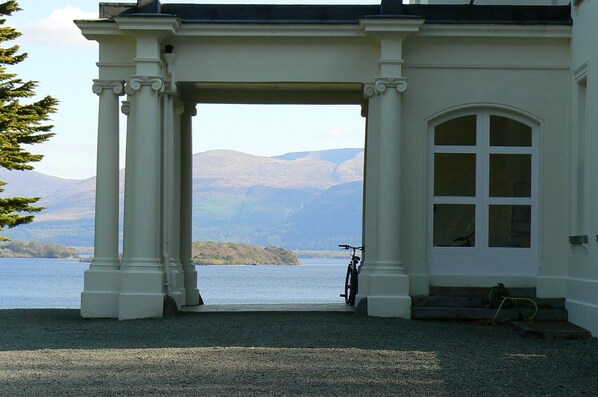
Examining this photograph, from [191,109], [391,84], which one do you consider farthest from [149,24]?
[391,84]

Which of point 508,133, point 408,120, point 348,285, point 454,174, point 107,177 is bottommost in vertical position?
point 348,285

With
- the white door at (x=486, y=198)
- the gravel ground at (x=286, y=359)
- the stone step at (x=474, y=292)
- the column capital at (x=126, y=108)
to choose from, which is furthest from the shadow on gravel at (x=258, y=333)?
the column capital at (x=126, y=108)

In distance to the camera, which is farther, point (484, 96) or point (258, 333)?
point (484, 96)

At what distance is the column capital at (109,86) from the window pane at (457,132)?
4.44 m

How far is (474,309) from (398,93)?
3.10 metres

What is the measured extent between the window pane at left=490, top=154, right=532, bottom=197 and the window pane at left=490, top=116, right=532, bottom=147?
7.1 inches

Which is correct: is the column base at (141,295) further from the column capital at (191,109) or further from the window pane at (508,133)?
the window pane at (508,133)

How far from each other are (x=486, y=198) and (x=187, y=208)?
506 cm

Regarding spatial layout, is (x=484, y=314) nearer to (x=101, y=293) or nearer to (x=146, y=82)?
(x=101, y=293)

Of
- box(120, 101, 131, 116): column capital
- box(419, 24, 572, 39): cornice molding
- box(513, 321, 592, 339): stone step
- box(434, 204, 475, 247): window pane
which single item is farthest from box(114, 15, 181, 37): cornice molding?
box(513, 321, 592, 339): stone step

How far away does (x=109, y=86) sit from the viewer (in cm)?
1741

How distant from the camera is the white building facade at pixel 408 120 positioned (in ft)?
55.4

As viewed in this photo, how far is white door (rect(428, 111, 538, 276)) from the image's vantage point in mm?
17188

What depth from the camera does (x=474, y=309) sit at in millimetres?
16328
